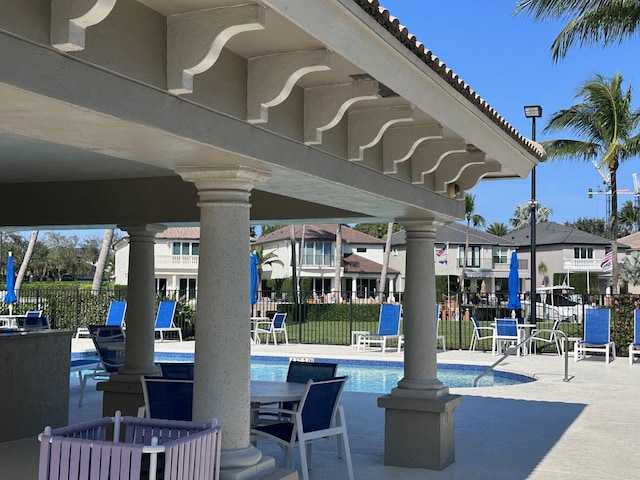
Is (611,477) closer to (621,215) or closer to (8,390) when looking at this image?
(8,390)

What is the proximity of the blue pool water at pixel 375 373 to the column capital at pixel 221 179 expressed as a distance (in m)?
11.2

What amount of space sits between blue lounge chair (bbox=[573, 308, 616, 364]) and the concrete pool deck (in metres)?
1.32

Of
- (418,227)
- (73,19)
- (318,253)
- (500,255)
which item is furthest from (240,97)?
(500,255)

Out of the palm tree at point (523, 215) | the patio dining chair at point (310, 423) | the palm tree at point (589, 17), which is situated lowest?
the patio dining chair at point (310, 423)

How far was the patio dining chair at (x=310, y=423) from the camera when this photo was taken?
A: 6756 millimetres

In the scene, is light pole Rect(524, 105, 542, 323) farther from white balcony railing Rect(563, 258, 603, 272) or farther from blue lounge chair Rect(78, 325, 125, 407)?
white balcony railing Rect(563, 258, 603, 272)

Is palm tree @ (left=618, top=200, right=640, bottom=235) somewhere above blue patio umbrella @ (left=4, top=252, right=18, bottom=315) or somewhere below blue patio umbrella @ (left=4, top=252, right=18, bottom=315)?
above

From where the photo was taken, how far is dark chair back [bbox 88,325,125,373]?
10945mm

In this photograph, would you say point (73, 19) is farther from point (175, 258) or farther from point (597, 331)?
point (175, 258)

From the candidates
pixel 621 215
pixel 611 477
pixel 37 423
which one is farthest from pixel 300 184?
pixel 621 215

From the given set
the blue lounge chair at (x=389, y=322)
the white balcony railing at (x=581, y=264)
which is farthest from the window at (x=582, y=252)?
the blue lounge chair at (x=389, y=322)

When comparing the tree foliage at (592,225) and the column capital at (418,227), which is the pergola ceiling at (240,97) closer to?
the column capital at (418,227)

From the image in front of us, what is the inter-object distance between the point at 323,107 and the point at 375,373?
42.8 ft

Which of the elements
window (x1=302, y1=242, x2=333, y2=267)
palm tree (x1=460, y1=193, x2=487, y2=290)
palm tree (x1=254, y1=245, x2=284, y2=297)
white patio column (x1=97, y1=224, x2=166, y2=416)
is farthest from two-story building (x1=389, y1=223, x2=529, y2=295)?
white patio column (x1=97, y1=224, x2=166, y2=416)
